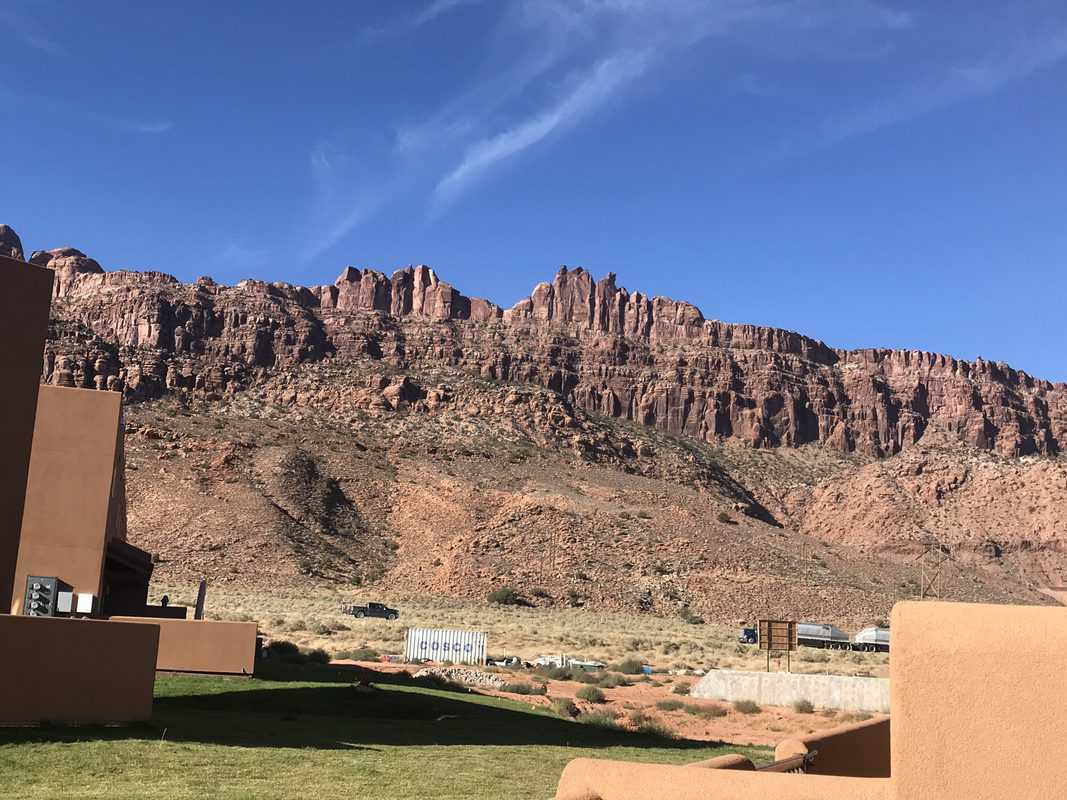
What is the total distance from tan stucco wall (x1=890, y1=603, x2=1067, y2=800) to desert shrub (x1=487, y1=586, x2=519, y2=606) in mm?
65238

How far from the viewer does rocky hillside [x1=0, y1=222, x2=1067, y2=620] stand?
7731 cm

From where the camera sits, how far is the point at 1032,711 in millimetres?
5461

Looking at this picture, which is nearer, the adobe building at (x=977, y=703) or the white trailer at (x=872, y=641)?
the adobe building at (x=977, y=703)

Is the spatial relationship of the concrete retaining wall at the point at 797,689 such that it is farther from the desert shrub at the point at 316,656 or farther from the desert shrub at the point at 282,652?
the desert shrub at the point at 282,652

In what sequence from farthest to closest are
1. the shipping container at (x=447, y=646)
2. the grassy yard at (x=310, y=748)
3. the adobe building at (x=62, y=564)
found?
the shipping container at (x=447, y=646) < the adobe building at (x=62, y=564) < the grassy yard at (x=310, y=748)

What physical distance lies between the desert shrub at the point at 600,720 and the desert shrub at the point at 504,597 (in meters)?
41.7

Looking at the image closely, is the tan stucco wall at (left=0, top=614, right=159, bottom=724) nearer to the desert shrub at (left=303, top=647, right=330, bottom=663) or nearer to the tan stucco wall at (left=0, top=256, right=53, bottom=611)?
the tan stucco wall at (left=0, top=256, right=53, bottom=611)

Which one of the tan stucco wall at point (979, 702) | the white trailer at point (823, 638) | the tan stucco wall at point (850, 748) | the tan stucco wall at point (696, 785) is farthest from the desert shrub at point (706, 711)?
the white trailer at point (823, 638)

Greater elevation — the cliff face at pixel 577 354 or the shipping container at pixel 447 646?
the cliff face at pixel 577 354

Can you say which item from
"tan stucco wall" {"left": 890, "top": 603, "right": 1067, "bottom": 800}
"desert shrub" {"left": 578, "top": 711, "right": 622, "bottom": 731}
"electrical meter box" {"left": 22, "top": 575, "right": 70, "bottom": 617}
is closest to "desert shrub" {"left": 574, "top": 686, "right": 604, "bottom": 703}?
"desert shrub" {"left": 578, "top": 711, "right": 622, "bottom": 731}

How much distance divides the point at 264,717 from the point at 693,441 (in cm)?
11149

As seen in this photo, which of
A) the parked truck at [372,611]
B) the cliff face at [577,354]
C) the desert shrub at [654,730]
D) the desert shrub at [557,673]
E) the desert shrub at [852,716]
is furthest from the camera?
the cliff face at [577,354]

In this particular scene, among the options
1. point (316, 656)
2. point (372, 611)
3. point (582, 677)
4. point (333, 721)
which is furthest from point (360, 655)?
point (333, 721)

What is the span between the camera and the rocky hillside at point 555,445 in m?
77.3
